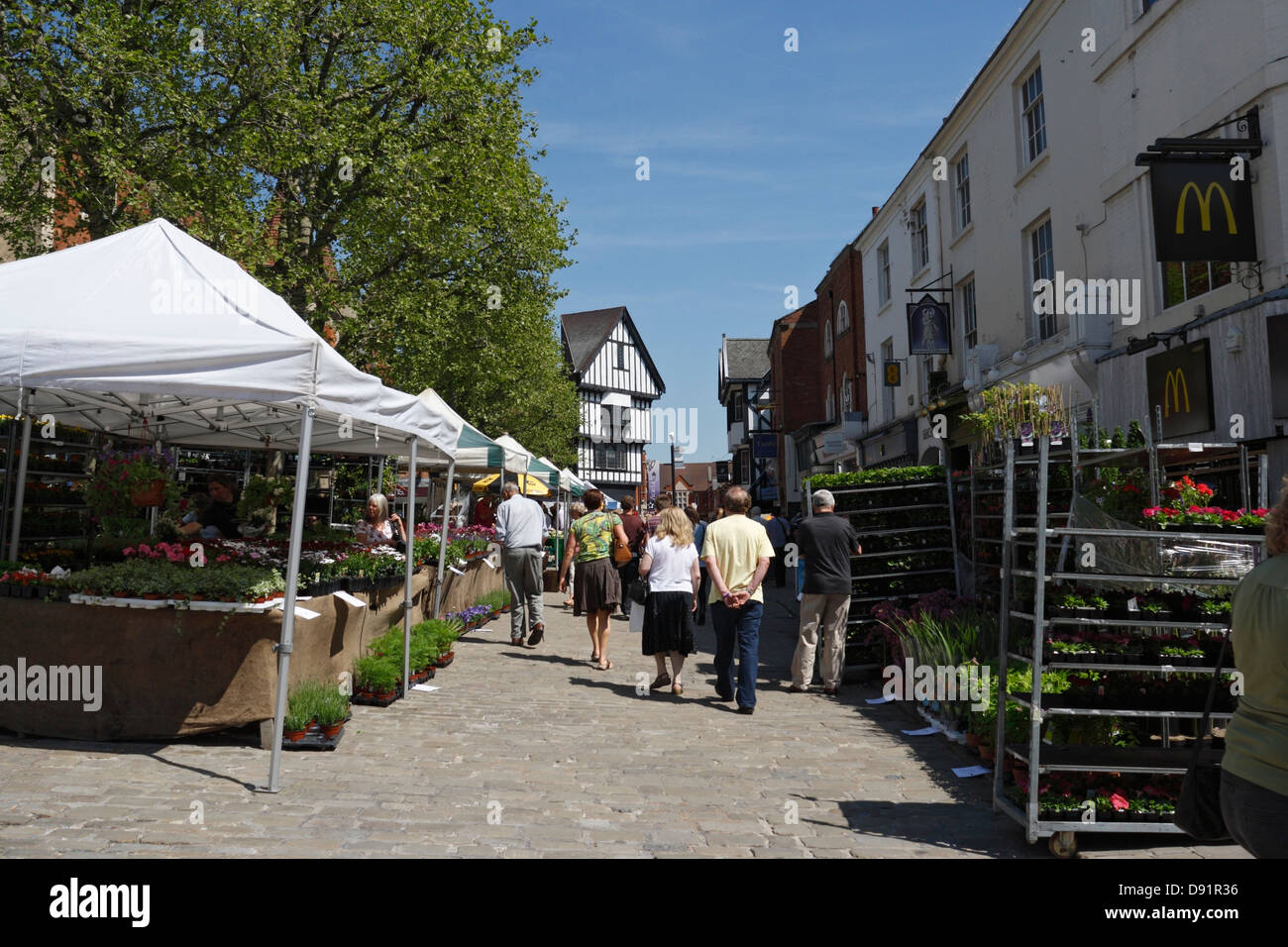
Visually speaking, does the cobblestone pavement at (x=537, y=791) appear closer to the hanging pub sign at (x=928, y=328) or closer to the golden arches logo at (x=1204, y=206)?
the golden arches logo at (x=1204, y=206)

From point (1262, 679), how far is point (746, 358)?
5945 centimetres

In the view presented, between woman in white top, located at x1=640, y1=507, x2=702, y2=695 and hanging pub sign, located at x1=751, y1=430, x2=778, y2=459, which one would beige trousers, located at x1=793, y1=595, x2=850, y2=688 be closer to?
woman in white top, located at x1=640, y1=507, x2=702, y2=695

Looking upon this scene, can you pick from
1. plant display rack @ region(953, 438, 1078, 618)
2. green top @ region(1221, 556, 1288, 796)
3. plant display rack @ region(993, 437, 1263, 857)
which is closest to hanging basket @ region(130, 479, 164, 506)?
plant display rack @ region(993, 437, 1263, 857)

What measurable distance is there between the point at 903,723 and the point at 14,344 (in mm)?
7017

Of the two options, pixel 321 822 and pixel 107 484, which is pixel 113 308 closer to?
pixel 107 484

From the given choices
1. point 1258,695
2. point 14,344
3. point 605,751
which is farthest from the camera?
point 605,751

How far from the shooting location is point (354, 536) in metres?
11.6

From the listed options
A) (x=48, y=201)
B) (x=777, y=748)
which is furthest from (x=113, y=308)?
(x=48, y=201)

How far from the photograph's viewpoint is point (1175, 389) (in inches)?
421

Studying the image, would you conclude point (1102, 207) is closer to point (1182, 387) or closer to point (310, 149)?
point (1182, 387)

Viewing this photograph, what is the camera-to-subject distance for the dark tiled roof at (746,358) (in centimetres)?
5969

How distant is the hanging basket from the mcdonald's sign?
9858 millimetres

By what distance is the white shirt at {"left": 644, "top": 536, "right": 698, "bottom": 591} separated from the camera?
8.95 m

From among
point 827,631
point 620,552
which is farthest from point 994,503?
point 620,552
